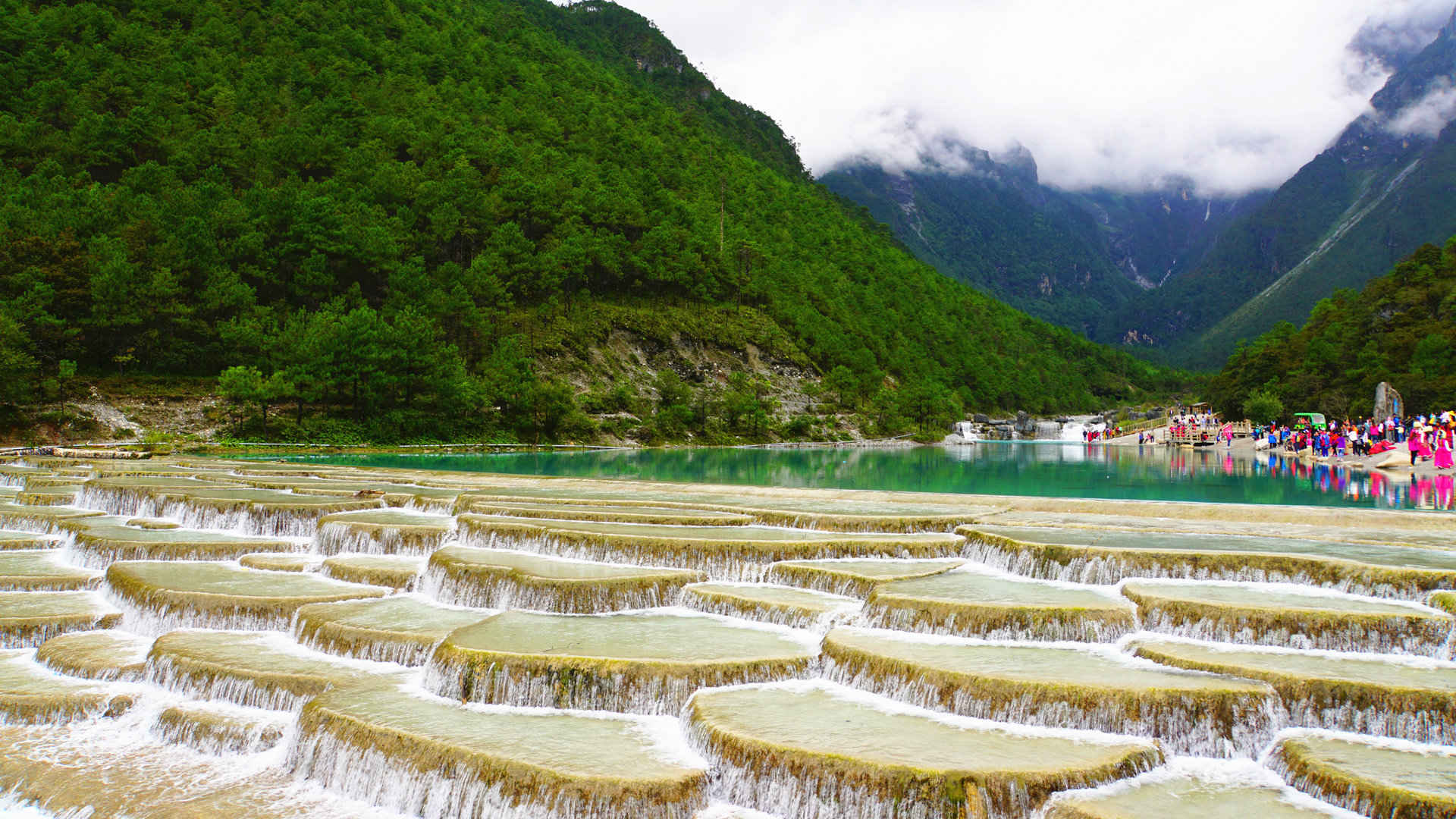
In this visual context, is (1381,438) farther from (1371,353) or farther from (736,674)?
(736,674)

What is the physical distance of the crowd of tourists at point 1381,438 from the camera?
4753 centimetres

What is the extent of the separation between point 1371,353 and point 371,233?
109 meters

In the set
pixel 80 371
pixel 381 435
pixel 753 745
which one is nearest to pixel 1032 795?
pixel 753 745

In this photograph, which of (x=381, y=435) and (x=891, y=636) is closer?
(x=891, y=636)

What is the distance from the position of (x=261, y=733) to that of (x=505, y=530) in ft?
34.2

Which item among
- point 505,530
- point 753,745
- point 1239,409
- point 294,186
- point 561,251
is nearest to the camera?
point 753,745

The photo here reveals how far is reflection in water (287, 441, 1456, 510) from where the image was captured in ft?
120

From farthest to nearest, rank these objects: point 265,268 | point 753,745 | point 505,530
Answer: point 265,268 → point 505,530 → point 753,745

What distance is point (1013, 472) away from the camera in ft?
187

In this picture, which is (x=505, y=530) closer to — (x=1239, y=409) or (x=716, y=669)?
(x=716, y=669)

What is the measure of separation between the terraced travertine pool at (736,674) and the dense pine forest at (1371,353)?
78.3 meters

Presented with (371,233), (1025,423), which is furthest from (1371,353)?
(371,233)

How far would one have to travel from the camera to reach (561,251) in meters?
110

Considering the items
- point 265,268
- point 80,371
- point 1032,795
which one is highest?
point 265,268
